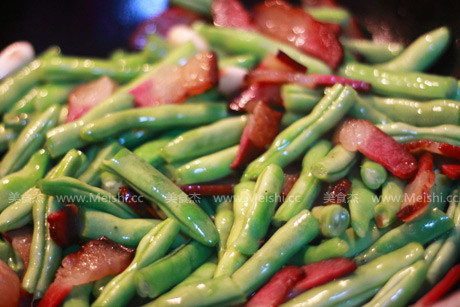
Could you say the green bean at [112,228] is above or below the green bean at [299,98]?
below

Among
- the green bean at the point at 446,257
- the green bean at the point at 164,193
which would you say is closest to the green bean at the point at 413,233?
the green bean at the point at 446,257

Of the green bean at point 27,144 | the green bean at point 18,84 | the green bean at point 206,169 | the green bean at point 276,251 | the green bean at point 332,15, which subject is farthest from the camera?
the green bean at point 332,15

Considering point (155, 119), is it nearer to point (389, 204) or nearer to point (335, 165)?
point (335, 165)

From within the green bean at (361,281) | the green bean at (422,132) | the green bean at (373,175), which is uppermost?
the green bean at (422,132)

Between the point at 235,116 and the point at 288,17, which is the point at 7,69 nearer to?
the point at 235,116

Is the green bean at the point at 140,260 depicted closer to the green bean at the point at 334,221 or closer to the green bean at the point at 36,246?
the green bean at the point at 36,246

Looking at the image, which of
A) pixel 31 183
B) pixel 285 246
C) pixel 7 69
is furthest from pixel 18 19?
pixel 285 246
